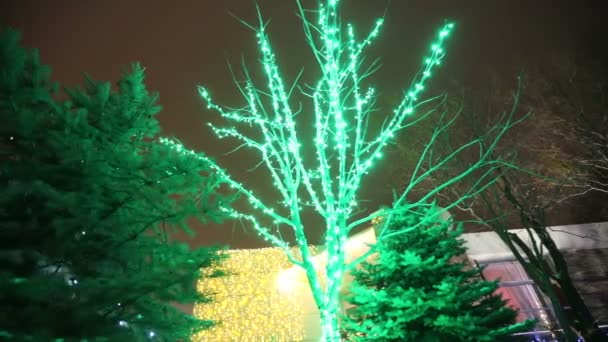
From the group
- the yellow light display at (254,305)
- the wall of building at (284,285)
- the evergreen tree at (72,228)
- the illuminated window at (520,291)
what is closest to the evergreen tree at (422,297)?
the wall of building at (284,285)

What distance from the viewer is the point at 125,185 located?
360 centimetres

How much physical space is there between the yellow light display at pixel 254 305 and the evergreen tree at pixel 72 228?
18.6ft

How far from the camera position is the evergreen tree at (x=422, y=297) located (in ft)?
17.9

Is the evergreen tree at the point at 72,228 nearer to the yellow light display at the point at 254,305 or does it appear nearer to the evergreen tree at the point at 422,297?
the evergreen tree at the point at 422,297

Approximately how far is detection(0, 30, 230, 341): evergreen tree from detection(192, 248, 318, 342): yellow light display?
566 cm

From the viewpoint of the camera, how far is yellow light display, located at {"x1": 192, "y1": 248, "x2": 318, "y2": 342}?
9.55 m

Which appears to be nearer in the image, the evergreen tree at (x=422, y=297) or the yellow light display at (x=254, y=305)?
the evergreen tree at (x=422, y=297)

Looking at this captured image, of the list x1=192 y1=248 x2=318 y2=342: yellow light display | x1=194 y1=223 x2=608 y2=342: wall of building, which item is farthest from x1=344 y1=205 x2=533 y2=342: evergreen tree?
x1=192 y1=248 x2=318 y2=342: yellow light display

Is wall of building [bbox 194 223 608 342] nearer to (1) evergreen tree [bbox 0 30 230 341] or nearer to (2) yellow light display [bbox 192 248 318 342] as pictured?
(2) yellow light display [bbox 192 248 318 342]

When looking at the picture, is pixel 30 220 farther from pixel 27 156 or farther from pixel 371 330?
pixel 371 330

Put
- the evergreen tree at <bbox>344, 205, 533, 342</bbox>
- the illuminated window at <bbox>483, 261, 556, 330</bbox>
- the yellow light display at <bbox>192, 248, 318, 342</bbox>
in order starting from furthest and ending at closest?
the illuminated window at <bbox>483, 261, 556, 330</bbox>
the yellow light display at <bbox>192, 248, 318, 342</bbox>
the evergreen tree at <bbox>344, 205, 533, 342</bbox>

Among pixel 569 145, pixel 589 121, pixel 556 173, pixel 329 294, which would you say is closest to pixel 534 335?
pixel 556 173

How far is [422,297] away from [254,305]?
5855mm

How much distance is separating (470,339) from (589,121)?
287 inches
